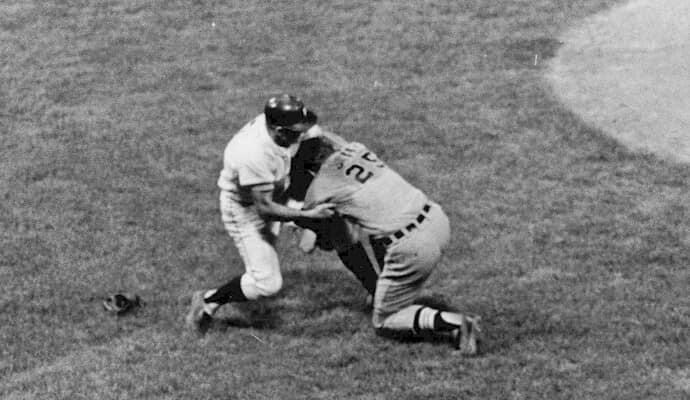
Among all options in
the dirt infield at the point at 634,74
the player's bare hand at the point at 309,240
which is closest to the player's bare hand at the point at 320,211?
the player's bare hand at the point at 309,240

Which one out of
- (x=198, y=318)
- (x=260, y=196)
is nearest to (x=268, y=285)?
(x=198, y=318)

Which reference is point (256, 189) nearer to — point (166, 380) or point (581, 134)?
point (166, 380)

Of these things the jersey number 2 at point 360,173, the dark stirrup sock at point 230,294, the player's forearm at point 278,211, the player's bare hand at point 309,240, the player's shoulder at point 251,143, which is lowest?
the dark stirrup sock at point 230,294

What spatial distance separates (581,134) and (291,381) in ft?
19.5

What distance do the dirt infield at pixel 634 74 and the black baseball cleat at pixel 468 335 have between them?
188 inches

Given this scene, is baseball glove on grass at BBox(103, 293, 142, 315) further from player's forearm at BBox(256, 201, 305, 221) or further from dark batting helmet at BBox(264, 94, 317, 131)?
dark batting helmet at BBox(264, 94, 317, 131)

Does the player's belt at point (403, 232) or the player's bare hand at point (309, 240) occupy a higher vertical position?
→ the player's belt at point (403, 232)

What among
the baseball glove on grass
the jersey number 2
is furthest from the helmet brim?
the baseball glove on grass

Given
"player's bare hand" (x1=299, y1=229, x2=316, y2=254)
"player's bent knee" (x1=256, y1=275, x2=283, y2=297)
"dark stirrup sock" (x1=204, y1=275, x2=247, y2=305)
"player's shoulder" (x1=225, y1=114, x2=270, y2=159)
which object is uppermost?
"player's shoulder" (x1=225, y1=114, x2=270, y2=159)

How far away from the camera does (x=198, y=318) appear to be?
32.4 ft

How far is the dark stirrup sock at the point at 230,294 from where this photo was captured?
9.72 meters

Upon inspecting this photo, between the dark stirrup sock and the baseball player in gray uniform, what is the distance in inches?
31.4

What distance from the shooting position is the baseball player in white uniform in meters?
9.16

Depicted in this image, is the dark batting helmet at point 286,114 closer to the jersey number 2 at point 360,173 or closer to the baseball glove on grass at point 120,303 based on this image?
the jersey number 2 at point 360,173
